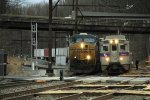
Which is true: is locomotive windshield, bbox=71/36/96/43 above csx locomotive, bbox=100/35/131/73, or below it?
above

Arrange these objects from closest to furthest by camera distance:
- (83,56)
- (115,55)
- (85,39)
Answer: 1. (83,56)
2. (115,55)
3. (85,39)

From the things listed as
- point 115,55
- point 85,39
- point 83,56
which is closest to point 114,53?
point 115,55

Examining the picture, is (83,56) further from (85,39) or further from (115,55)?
(115,55)

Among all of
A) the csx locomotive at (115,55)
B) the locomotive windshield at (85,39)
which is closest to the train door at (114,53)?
the csx locomotive at (115,55)

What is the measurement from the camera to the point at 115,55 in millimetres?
39312

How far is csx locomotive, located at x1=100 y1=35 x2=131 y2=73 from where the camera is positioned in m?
39.1

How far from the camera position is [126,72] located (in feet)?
134

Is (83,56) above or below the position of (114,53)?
below

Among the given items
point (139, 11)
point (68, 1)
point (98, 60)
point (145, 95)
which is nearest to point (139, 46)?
point (139, 11)

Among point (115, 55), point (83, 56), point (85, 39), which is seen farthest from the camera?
point (85, 39)

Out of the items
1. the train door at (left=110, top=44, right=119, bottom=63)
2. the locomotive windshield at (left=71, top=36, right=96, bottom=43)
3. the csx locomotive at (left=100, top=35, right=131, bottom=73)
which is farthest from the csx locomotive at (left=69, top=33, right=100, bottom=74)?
the train door at (left=110, top=44, right=119, bottom=63)

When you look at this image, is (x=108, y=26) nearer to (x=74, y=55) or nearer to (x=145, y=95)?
(x=74, y=55)

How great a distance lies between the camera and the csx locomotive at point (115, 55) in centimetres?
3912

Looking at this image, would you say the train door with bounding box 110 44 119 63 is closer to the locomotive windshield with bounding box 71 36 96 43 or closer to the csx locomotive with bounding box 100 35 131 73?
the csx locomotive with bounding box 100 35 131 73
